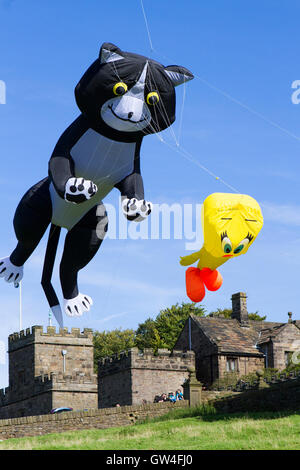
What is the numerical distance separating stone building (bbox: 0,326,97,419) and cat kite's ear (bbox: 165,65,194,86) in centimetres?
3952

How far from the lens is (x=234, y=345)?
5769cm

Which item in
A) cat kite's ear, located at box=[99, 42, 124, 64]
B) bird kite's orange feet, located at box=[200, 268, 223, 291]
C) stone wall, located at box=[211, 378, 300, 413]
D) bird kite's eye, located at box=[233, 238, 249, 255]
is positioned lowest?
stone wall, located at box=[211, 378, 300, 413]

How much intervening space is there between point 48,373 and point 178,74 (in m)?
41.8

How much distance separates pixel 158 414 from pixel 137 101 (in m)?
27.4

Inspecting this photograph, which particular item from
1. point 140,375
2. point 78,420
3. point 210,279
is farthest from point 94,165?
point 140,375

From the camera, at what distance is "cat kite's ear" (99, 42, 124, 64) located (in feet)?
56.1

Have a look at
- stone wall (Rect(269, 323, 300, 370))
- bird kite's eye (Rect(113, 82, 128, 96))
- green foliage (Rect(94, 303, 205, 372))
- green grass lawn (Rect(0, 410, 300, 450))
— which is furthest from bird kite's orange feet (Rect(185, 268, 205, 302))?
green foliage (Rect(94, 303, 205, 372))

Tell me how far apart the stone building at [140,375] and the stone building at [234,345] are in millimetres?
1189

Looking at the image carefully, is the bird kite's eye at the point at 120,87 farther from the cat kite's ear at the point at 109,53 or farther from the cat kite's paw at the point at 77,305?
the cat kite's paw at the point at 77,305

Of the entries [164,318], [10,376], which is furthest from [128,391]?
[164,318]

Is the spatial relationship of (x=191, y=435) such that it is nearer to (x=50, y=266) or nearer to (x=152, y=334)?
(x=50, y=266)

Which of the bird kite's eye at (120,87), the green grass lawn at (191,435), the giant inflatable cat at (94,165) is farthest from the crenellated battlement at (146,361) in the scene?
the bird kite's eye at (120,87)

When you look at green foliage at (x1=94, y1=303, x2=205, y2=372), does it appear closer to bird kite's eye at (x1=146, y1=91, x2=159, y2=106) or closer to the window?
the window

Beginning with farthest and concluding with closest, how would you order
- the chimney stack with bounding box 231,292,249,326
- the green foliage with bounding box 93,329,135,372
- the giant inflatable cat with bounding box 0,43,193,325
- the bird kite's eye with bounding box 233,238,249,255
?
the green foliage with bounding box 93,329,135,372 → the chimney stack with bounding box 231,292,249,326 → the bird kite's eye with bounding box 233,238,249,255 → the giant inflatable cat with bounding box 0,43,193,325
